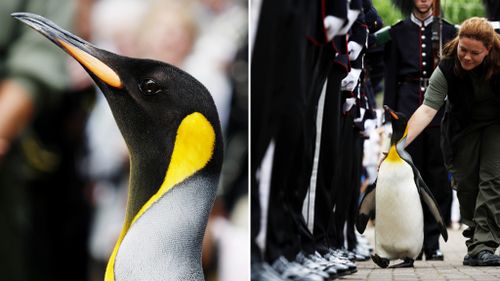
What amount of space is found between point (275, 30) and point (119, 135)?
59 cm

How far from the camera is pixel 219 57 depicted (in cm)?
310

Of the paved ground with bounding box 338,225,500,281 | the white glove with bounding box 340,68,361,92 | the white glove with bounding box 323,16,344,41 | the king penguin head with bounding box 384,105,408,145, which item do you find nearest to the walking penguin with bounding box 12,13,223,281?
the white glove with bounding box 323,16,344,41


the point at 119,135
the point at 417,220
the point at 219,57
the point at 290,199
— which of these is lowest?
the point at 417,220

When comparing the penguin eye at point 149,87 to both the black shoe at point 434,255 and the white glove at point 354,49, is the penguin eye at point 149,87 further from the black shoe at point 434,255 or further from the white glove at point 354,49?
the black shoe at point 434,255

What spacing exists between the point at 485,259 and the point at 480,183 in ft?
1.67

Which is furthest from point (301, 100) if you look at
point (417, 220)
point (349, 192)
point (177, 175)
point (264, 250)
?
point (349, 192)

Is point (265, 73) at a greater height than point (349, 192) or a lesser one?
greater

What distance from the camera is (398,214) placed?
6926mm

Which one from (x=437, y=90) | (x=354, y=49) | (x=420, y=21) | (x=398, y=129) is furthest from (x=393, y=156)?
(x=420, y=21)

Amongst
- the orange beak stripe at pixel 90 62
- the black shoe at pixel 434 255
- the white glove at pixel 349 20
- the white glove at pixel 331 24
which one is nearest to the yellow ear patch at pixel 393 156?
the black shoe at pixel 434 255

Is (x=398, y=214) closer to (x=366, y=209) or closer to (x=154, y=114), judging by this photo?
(x=366, y=209)

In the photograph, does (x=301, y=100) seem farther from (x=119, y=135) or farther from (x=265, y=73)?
(x=119, y=135)

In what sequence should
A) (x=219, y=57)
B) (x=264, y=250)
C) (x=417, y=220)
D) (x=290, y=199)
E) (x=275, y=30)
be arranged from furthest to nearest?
1. (x=417, y=220)
2. (x=290, y=199)
3. (x=264, y=250)
4. (x=275, y=30)
5. (x=219, y=57)

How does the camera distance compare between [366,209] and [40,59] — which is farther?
[366,209]
